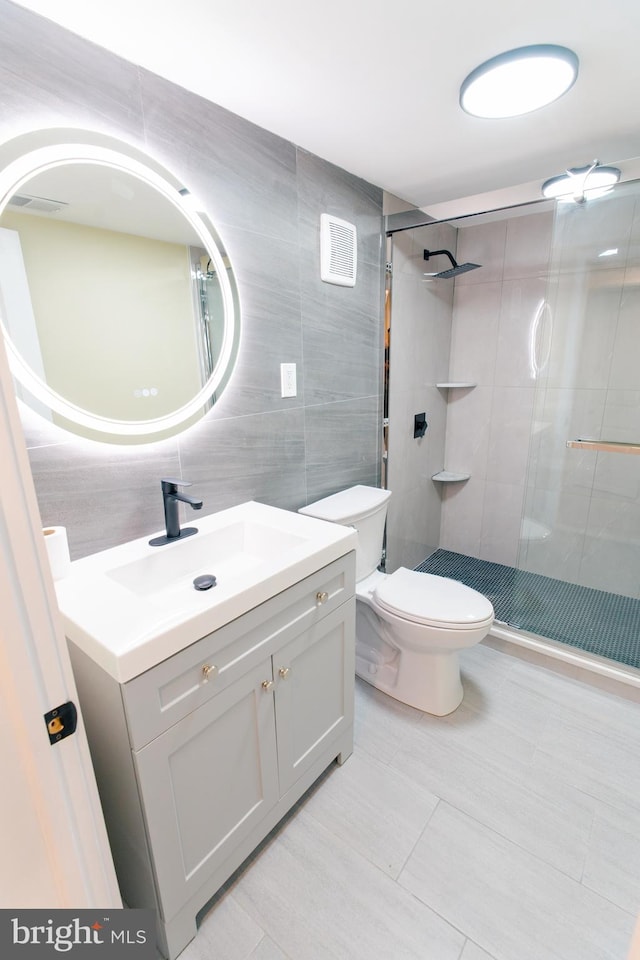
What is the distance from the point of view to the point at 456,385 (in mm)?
2785

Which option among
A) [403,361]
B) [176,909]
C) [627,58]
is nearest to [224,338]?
[403,361]

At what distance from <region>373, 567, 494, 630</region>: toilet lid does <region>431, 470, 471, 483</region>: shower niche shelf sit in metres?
1.16

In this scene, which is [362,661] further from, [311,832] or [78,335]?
[78,335]

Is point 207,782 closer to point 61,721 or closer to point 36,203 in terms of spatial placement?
point 61,721

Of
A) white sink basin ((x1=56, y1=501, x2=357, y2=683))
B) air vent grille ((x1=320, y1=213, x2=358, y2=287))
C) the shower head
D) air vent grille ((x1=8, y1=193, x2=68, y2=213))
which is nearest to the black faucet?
white sink basin ((x1=56, y1=501, x2=357, y2=683))

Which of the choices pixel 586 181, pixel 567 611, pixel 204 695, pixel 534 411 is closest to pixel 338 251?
pixel 586 181

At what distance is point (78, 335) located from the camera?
1154 mm

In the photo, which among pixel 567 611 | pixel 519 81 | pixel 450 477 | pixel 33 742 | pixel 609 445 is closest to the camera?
pixel 33 742

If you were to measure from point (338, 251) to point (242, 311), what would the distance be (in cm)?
62

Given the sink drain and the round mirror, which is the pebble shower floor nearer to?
the sink drain

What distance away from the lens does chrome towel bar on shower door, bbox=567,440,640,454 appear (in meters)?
2.13

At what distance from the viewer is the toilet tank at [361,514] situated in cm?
180

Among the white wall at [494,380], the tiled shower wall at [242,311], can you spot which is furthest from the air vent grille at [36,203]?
the white wall at [494,380]

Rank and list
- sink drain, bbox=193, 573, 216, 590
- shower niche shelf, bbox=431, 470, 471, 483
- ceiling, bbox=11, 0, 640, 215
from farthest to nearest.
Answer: shower niche shelf, bbox=431, 470, 471, 483, sink drain, bbox=193, 573, 216, 590, ceiling, bbox=11, 0, 640, 215
